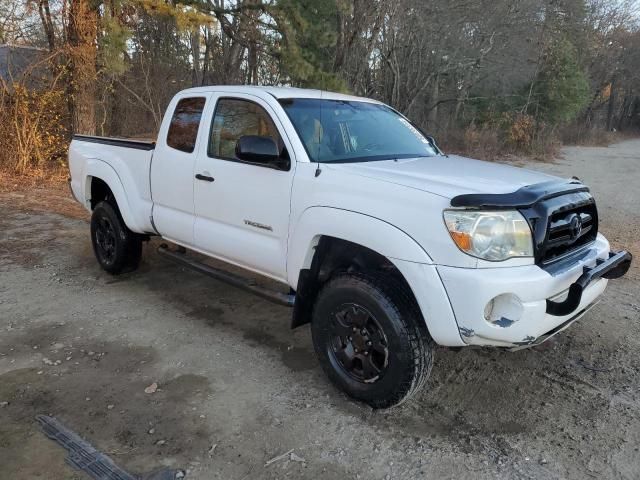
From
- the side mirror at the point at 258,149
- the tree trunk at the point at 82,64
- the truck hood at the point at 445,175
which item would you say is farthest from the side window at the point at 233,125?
the tree trunk at the point at 82,64

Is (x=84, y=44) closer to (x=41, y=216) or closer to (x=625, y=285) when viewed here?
(x=41, y=216)

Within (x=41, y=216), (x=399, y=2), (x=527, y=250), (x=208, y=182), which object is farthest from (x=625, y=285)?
(x=399, y=2)

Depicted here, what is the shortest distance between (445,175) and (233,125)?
6.04 feet

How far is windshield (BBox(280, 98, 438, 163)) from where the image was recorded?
372cm

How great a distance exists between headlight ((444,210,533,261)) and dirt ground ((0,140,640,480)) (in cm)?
111

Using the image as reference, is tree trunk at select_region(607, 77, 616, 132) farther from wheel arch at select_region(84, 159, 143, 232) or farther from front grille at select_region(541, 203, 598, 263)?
wheel arch at select_region(84, 159, 143, 232)

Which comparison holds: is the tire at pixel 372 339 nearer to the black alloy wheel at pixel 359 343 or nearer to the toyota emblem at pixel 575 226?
the black alloy wheel at pixel 359 343

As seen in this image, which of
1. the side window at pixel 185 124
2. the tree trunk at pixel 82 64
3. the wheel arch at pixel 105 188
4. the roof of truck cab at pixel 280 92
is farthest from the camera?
the tree trunk at pixel 82 64

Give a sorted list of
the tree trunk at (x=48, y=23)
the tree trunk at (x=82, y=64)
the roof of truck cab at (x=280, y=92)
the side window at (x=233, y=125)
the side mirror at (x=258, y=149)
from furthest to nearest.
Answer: the tree trunk at (x=48, y=23) → the tree trunk at (x=82, y=64) → the roof of truck cab at (x=280, y=92) → the side window at (x=233, y=125) → the side mirror at (x=258, y=149)

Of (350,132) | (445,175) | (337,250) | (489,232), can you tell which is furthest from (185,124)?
(489,232)

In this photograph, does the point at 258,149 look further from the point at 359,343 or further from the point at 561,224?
the point at 561,224

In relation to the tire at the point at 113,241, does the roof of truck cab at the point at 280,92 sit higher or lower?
higher

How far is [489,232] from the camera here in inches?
108

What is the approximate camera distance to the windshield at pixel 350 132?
3.72m
